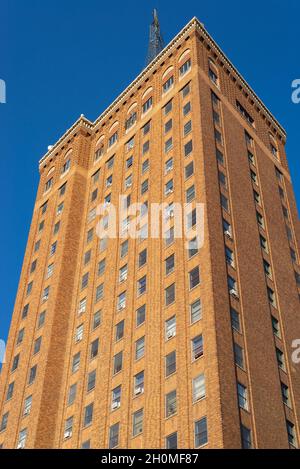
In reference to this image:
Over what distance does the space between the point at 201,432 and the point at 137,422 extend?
20.4 ft

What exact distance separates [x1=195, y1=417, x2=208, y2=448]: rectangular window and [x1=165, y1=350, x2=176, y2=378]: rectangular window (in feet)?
16.6

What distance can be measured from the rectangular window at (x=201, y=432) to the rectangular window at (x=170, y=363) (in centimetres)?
504

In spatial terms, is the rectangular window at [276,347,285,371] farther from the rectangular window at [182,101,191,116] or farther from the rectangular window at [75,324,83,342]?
the rectangular window at [182,101,191,116]

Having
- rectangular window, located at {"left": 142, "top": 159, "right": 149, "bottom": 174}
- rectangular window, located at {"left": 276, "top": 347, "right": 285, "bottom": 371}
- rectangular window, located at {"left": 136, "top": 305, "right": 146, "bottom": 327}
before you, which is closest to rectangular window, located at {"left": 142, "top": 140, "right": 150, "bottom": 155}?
rectangular window, located at {"left": 142, "top": 159, "right": 149, "bottom": 174}

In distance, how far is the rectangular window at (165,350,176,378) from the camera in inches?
1670

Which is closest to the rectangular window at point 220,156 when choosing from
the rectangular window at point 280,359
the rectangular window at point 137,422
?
the rectangular window at point 280,359

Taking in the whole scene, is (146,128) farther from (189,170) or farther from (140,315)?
(140,315)

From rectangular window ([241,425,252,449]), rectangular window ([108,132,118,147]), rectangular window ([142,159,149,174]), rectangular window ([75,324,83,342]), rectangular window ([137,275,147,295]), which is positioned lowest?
rectangular window ([241,425,252,449])

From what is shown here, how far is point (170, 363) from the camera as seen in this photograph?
1687 inches

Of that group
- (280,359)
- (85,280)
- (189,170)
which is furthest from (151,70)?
(280,359)

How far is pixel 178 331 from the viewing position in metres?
43.8

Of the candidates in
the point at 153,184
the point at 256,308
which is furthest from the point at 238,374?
the point at 153,184

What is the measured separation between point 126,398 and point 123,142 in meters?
31.2
